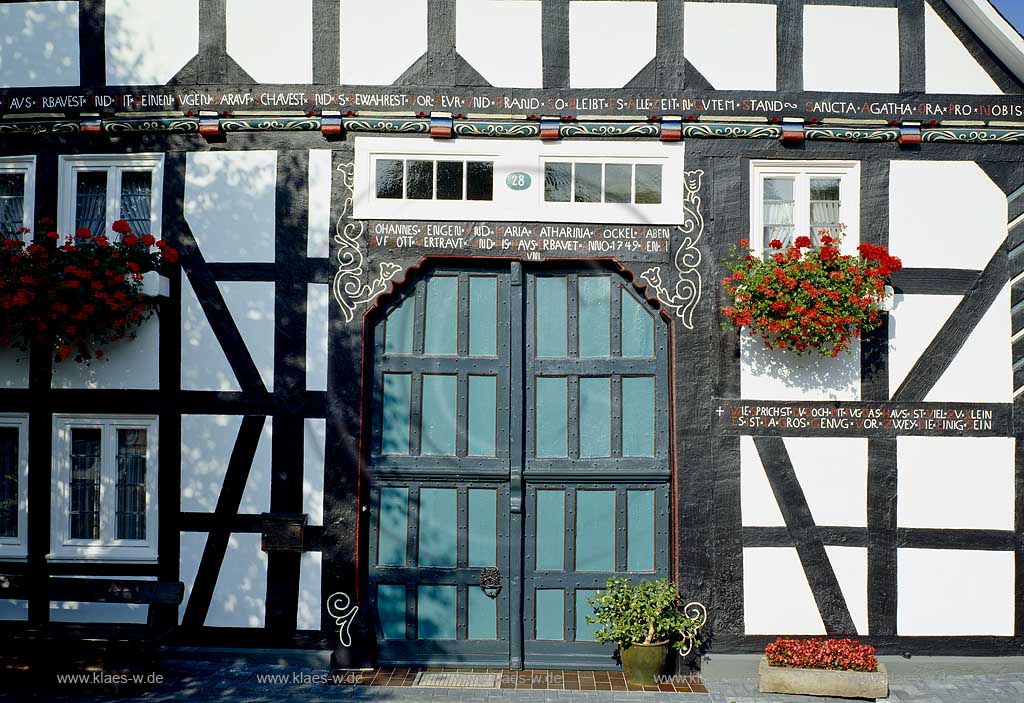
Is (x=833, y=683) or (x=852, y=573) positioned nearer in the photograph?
(x=833, y=683)

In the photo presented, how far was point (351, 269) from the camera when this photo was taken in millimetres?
8102

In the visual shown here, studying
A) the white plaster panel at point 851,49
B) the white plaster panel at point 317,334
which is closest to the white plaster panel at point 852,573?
the white plaster panel at point 851,49

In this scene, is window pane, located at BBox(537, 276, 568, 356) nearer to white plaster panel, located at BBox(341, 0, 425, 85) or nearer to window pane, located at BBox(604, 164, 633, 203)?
window pane, located at BBox(604, 164, 633, 203)

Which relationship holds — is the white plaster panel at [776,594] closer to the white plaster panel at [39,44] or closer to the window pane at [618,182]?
the window pane at [618,182]

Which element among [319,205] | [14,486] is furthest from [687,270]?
[14,486]

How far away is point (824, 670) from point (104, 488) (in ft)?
22.3

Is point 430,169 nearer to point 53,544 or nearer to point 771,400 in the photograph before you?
point 771,400

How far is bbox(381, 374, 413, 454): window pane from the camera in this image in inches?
322

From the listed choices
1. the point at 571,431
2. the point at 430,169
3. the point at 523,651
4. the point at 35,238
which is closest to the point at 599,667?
the point at 523,651

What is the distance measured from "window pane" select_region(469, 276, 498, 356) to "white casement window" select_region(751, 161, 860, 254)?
8.34ft

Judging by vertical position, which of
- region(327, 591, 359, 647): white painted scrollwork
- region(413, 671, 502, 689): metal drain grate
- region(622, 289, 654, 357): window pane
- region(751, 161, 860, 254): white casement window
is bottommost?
region(413, 671, 502, 689): metal drain grate

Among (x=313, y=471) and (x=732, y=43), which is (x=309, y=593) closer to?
(x=313, y=471)

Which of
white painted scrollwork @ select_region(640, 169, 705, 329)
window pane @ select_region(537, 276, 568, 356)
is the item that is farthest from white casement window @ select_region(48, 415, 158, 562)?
white painted scrollwork @ select_region(640, 169, 705, 329)

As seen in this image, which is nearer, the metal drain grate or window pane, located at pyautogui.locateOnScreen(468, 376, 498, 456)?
the metal drain grate
